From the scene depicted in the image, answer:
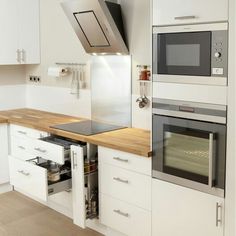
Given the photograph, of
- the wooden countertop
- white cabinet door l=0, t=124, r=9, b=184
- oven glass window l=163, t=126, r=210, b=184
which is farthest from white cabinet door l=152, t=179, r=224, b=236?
white cabinet door l=0, t=124, r=9, b=184

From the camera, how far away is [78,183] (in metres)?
3.04

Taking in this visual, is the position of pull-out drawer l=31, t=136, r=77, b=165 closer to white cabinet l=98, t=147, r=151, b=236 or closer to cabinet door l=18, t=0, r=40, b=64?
white cabinet l=98, t=147, r=151, b=236

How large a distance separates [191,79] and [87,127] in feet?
4.54

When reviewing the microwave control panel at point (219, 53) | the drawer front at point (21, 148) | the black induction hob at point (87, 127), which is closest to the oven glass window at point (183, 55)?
the microwave control panel at point (219, 53)

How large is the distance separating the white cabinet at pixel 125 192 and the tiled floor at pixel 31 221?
396mm

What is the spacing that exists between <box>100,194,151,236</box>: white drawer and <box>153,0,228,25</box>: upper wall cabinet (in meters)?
1.31

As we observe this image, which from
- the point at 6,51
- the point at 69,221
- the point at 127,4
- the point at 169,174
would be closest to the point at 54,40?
the point at 6,51

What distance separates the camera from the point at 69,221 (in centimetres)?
350

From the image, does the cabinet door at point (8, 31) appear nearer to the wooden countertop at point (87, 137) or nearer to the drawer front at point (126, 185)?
the wooden countertop at point (87, 137)

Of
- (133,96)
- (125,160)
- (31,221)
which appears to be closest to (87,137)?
(125,160)

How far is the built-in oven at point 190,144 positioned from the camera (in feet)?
7.39

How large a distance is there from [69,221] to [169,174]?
134cm

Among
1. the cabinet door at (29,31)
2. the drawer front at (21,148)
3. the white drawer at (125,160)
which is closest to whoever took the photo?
the white drawer at (125,160)

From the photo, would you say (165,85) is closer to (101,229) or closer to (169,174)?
(169,174)
